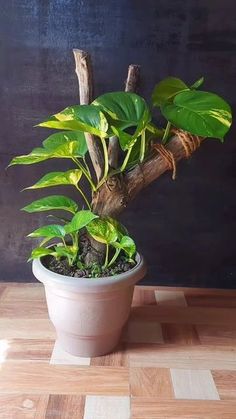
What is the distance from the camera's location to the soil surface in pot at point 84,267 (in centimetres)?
103

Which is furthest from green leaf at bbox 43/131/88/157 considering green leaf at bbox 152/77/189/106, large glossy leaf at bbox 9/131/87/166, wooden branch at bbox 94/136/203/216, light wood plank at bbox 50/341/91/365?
light wood plank at bbox 50/341/91/365

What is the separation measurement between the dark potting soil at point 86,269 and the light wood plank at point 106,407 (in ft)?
1.00

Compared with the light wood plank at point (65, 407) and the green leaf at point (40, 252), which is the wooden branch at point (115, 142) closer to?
the green leaf at point (40, 252)

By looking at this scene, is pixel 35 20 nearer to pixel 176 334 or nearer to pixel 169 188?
pixel 169 188

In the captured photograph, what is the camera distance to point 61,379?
0.98m

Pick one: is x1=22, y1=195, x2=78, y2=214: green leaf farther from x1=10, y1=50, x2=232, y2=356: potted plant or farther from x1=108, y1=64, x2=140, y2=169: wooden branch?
x1=108, y1=64, x2=140, y2=169: wooden branch

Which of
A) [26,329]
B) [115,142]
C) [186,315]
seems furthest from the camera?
[186,315]

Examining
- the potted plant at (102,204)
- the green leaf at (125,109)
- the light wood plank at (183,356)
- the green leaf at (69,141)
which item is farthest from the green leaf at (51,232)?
the light wood plank at (183,356)

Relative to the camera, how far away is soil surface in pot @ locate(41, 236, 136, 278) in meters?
1.03

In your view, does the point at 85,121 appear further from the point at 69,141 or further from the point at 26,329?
the point at 26,329

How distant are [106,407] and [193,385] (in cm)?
24

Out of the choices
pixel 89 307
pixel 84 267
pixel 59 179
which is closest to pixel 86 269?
pixel 84 267

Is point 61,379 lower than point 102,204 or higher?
lower

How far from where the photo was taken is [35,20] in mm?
1258
